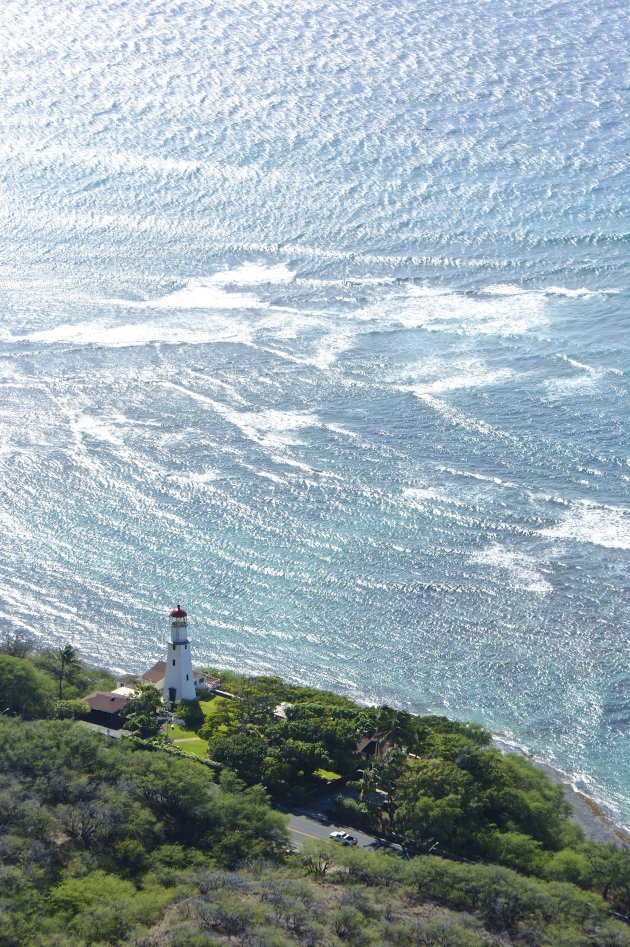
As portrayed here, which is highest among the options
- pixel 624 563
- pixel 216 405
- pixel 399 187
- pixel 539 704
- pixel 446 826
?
pixel 399 187

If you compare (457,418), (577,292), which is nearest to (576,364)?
(457,418)

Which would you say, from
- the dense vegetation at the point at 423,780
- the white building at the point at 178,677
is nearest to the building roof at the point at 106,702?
the white building at the point at 178,677

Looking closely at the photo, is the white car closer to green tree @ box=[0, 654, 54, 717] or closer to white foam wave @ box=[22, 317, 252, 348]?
green tree @ box=[0, 654, 54, 717]

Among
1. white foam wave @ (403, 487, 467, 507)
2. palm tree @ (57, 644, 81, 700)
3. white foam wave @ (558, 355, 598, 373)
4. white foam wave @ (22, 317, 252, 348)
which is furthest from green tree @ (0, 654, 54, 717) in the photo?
white foam wave @ (558, 355, 598, 373)

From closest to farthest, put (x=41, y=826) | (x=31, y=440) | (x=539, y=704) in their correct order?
(x=41, y=826)
(x=539, y=704)
(x=31, y=440)

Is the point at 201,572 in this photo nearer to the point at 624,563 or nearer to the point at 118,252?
the point at 624,563

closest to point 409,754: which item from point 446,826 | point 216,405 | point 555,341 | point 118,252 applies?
point 446,826

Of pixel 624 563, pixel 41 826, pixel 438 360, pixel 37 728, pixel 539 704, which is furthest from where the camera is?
pixel 438 360
